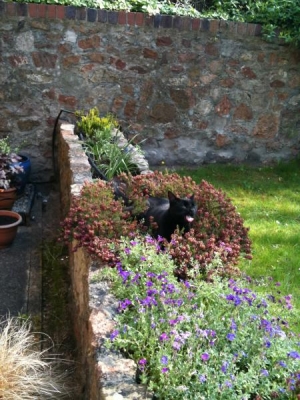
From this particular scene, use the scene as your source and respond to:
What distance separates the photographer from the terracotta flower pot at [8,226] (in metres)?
5.08

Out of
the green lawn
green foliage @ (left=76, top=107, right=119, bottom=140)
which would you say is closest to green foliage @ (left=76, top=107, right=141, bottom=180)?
green foliage @ (left=76, top=107, right=119, bottom=140)

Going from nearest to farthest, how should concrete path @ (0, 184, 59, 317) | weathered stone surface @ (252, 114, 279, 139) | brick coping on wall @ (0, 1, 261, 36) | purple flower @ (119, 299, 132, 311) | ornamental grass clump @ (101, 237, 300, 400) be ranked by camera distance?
ornamental grass clump @ (101, 237, 300, 400) → purple flower @ (119, 299, 132, 311) → concrete path @ (0, 184, 59, 317) → brick coping on wall @ (0, 1, 261, 36) → weathered stone surface @ (252, 114, 279, 139)

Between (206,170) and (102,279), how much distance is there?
4429mm

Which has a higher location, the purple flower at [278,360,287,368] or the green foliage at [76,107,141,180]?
the purple flower at [278,360,287,368]

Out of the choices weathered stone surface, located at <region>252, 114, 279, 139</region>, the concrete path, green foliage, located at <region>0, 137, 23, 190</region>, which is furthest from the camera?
weathered stone surface, located at <region>252, 114, 279, 139</region>

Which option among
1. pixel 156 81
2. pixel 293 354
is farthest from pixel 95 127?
pixel 293 354

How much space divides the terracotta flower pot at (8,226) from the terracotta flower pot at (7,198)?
0.32 m

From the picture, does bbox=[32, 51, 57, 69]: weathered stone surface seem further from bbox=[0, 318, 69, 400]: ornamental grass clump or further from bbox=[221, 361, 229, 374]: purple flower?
bbox=[221, 361, 229, 374]: purple flower

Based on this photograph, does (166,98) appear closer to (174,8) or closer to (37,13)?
(174,8)

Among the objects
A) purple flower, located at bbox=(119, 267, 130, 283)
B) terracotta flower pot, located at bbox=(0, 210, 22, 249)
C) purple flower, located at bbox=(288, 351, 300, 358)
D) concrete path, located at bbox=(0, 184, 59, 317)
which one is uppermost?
purple flower, located at bbox=(288, 351, 300, 358)

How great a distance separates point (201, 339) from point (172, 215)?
1.39 meters

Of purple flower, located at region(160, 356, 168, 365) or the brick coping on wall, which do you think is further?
the brick coping on wall

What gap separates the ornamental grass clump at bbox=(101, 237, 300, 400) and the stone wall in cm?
420

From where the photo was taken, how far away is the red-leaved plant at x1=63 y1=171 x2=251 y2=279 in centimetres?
328
